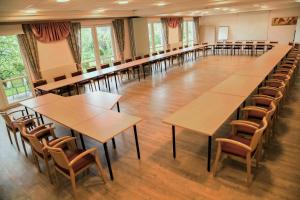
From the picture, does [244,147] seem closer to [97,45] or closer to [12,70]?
[12,70]

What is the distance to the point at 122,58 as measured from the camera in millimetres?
9484

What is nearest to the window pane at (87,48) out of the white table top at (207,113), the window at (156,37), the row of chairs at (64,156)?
the window at (156,37)

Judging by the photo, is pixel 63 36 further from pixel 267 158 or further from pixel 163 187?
pixel 267 158

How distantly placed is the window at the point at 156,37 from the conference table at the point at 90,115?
25.5ft

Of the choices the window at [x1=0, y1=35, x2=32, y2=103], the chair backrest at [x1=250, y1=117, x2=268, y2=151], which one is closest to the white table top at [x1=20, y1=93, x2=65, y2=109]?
the window at [x1=0, y1=35, x2=32, y2=103]

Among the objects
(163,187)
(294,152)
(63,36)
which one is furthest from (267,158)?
(63,36)

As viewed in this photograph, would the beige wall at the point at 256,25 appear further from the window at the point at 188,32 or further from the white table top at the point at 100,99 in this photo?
the white table top at the point at 100,99

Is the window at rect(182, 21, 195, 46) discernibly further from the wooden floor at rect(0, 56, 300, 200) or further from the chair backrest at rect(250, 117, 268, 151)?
the chair backrest at rect(250, 117, 268, 151)

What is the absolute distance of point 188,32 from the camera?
14.7m

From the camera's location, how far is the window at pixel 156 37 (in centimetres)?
1125

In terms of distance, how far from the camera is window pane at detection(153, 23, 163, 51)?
1160 centimetres

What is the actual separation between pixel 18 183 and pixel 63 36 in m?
5.65

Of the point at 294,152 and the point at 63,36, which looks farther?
the point at 63,36

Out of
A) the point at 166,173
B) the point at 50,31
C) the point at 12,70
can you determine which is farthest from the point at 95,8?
the point at 166,173
